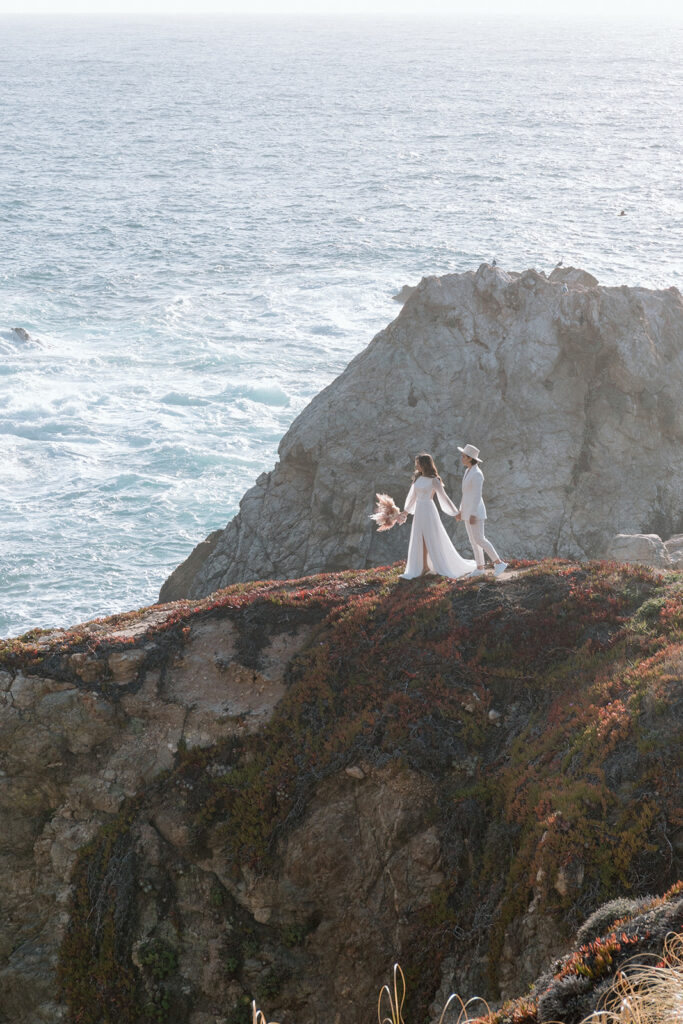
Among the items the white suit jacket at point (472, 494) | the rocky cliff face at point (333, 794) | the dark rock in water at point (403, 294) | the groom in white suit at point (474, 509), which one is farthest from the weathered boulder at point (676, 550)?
the dark rock in water at point (403, 294)

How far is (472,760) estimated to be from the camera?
15336 millimetres

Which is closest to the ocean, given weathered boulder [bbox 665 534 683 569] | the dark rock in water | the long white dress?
the dark rock in water

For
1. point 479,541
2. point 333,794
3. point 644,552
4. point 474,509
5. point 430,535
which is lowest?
point 333,794

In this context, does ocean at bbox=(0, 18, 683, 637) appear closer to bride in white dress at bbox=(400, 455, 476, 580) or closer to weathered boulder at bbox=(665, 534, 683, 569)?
bride in white dress at bbox=(400, 455, 476, 580)

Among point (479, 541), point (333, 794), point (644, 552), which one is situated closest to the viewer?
point (333, 794)

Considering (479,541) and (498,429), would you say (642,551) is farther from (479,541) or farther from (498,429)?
(498,429)

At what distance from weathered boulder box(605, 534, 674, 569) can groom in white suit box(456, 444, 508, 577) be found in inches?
258

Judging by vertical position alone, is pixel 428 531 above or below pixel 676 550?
above

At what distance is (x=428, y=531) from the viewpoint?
19891 millimetres

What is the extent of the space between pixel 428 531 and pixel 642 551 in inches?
335

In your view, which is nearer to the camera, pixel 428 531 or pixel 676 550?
pixel 428 531

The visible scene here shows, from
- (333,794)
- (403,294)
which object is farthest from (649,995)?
(403,294)

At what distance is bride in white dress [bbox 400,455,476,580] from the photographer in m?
19.7

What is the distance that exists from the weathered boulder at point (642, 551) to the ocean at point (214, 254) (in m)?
18.9
